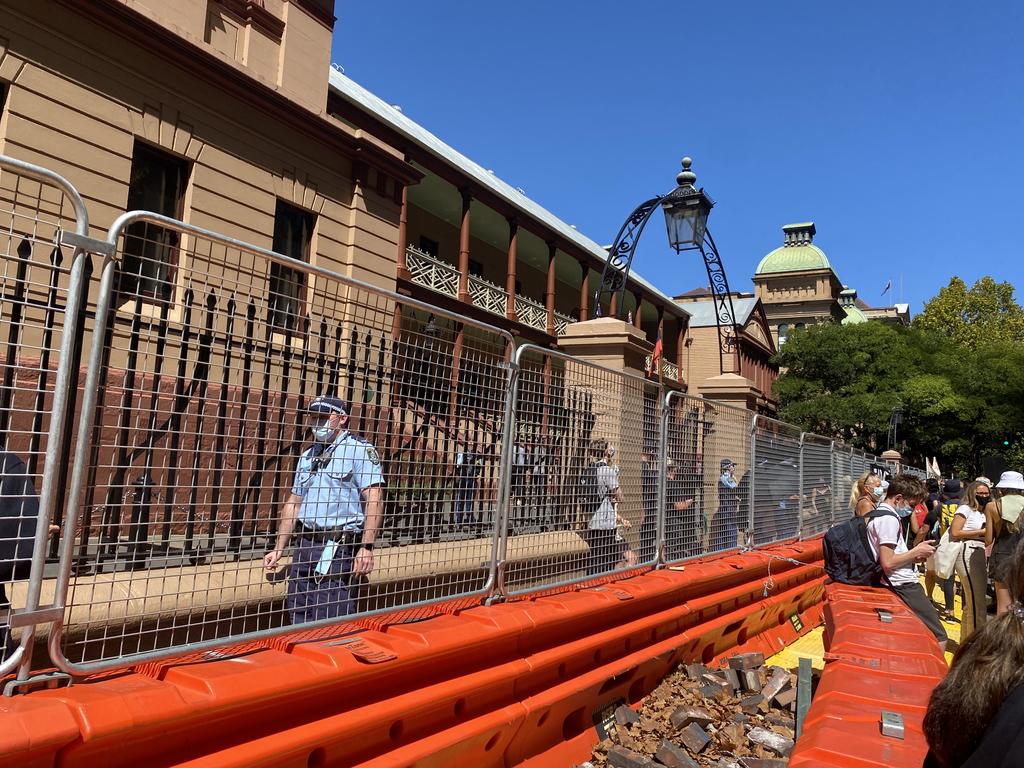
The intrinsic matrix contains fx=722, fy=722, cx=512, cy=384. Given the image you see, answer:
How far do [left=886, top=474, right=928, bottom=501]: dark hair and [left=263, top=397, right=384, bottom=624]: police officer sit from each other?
4.57 metres

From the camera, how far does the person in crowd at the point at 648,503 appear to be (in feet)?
18.1

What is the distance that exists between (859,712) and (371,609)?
207cm

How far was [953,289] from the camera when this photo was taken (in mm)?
50719

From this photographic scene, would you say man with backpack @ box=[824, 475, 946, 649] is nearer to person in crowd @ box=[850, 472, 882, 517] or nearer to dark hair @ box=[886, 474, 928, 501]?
dark hair @ box=[886, 474, 928, 501]

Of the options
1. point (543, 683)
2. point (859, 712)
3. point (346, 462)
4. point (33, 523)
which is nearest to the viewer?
point (33, 523)

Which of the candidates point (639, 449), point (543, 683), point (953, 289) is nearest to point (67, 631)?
point (543, 683)

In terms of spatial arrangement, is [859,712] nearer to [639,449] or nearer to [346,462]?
[346,462]

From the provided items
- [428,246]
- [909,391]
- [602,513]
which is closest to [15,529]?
[602,513]

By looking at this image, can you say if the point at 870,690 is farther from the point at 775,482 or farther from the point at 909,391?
the point at 909,391

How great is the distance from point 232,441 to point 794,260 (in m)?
85.7

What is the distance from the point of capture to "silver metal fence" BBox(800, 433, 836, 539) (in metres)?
10.1

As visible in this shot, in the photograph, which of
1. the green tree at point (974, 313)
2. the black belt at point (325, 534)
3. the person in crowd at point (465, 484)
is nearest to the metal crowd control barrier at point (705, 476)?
the person in crowd at point (465, 484)

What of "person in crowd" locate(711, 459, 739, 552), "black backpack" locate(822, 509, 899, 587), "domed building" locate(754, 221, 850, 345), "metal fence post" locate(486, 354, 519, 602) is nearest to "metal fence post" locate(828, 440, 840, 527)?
A: "person in crowd" locate(711, 459, 739, 552)

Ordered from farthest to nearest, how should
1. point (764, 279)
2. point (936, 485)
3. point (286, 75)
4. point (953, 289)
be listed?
point (764, 279) < point (953, 289) < point (936, 485) < point (286, 75)
